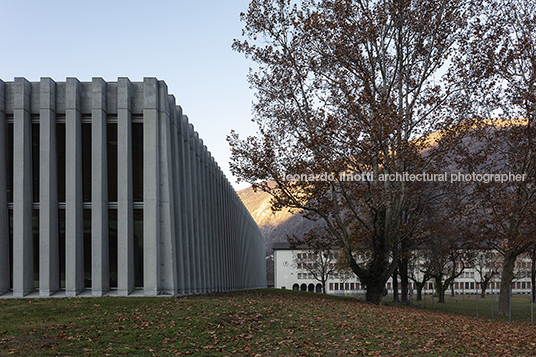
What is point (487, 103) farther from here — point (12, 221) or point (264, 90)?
point (12, 221)

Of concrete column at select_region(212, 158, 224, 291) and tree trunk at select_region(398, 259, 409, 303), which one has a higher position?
concrete column at select_region(212, 158, 224, 291)

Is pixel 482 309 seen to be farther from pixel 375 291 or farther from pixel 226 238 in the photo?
pixel 226 238

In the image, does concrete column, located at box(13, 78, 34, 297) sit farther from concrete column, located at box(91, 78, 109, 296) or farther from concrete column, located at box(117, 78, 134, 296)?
concrete column, located at box(117, 78, 134, 296)

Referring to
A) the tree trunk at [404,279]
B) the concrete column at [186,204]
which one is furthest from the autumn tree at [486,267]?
the concrete column at [186,204]

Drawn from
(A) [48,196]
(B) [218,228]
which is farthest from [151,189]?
(B) [218,228]

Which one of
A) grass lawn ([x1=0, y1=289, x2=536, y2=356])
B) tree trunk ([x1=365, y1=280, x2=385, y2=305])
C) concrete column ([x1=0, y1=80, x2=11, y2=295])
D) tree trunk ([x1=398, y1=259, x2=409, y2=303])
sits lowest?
tree trunk ([x1=398, y1=259, x2=409, y2=303])

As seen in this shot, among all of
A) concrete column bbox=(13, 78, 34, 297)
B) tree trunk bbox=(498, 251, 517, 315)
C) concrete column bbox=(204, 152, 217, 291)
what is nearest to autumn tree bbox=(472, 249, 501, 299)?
tree trunk bbox=(498, 251, 517, 315)

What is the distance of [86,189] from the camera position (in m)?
22.2

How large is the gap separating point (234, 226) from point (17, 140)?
3127 centimetres

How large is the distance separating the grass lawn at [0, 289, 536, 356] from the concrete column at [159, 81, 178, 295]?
11.2 feet

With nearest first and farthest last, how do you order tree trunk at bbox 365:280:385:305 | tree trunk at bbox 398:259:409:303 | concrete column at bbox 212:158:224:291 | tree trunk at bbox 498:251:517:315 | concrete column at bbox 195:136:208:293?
tree trunk at bbox 365:280:385:305 → concrete column at bbox 195:136:208:293 → tree trunk at bbox 498:251:517:315 → concrete column at bbox 212:158:224:291 → tree trunk at bbox 398:259:409:303

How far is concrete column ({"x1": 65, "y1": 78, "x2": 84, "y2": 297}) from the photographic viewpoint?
21.2 m

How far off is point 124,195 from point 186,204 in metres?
5.57

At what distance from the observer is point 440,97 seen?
28719mm
